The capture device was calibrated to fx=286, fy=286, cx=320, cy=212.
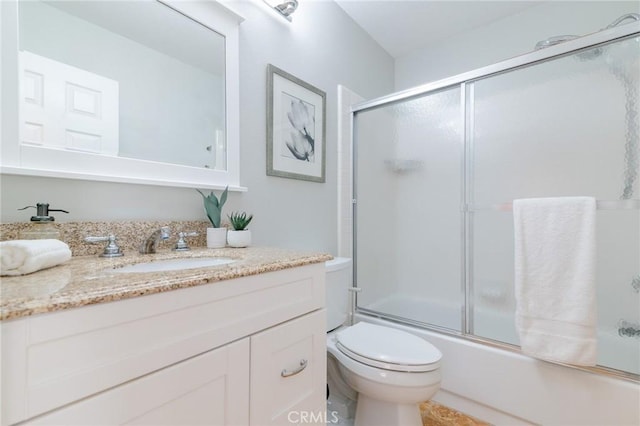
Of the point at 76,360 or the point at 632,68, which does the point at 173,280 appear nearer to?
the point at 76,360

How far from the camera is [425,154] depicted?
197cm

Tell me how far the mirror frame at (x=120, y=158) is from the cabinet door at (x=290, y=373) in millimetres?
696

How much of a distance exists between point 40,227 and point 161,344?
0.56 meters

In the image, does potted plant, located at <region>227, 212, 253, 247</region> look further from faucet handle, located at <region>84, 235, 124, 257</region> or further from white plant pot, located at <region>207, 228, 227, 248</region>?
faucet handle, located at <region>84, 235, 124, 257</region>

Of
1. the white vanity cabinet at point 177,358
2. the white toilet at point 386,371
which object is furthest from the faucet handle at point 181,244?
the white toilet at point 386,371

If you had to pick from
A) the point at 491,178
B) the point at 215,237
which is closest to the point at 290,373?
the point at 215,237

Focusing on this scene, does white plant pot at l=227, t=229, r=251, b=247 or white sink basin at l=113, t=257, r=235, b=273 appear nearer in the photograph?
white sink basin at l=113, t=257, r=235, b=273

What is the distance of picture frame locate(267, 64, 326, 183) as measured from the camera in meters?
1.49

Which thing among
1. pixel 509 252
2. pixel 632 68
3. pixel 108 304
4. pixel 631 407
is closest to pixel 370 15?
pixel 632 68

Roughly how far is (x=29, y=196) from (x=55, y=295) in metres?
0.57

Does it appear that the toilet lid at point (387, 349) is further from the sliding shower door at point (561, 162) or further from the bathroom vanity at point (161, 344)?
the sliding shower door at point (561, 162)

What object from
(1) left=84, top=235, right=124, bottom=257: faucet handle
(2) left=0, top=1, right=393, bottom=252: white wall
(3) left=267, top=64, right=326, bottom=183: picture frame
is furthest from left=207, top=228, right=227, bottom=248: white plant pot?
(3) left=267, top=64, right=326, bottom=183: picture frame

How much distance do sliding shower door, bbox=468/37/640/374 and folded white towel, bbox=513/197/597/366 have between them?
7.3 inches

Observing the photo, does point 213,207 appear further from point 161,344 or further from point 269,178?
point 161,344
